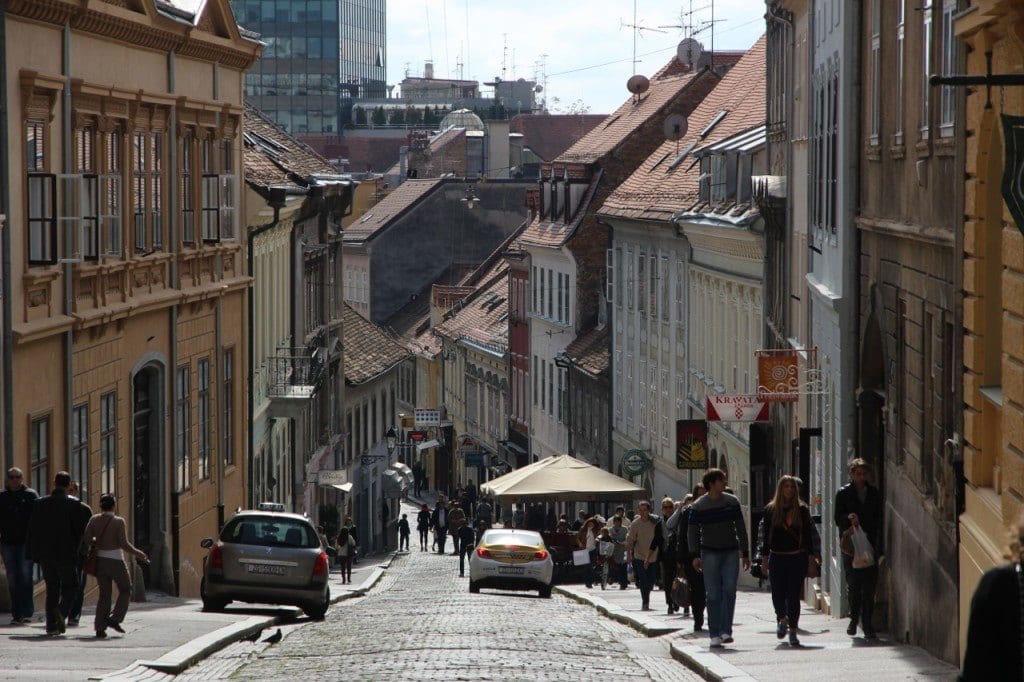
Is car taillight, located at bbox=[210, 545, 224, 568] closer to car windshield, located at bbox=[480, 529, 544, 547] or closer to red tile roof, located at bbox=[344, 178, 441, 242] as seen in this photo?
car windshield, located at bbox=[480, 529, 544, 547]

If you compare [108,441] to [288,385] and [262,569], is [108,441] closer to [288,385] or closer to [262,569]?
[262,569]

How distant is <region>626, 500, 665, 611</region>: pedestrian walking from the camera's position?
79.7ft

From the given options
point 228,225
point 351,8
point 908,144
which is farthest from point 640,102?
point 351,8

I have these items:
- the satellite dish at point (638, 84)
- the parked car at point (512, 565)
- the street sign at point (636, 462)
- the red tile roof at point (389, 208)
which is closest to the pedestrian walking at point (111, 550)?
the parked car at point (512, 565)

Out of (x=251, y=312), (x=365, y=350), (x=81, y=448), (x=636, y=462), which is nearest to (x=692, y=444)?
(x=251, y=312)

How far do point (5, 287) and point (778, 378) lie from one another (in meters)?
10.4

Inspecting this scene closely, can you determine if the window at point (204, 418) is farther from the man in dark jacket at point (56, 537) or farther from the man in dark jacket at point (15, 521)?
the man in dark jacket at point (56, 537)

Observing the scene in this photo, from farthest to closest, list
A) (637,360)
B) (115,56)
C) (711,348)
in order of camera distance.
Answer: (637,360), (711,348), (115,56)

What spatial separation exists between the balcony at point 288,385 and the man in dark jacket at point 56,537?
21752 millimetres

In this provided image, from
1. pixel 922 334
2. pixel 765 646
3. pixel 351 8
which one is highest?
pixel 351 8

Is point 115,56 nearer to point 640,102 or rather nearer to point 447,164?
point 640,102

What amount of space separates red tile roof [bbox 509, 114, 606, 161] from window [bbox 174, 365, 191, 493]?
9443cm

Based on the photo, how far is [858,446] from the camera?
855 inches

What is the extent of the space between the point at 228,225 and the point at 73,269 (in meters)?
9.92
